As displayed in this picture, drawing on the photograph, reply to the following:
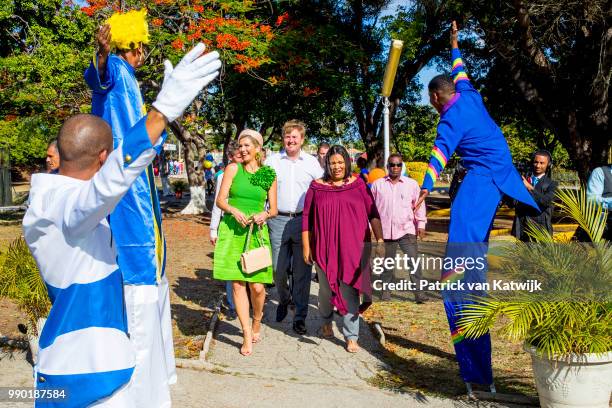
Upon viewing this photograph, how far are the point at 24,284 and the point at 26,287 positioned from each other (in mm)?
36

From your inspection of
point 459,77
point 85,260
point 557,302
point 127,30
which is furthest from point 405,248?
point 85,260

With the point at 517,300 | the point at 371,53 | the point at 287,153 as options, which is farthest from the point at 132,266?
the point at 371,53

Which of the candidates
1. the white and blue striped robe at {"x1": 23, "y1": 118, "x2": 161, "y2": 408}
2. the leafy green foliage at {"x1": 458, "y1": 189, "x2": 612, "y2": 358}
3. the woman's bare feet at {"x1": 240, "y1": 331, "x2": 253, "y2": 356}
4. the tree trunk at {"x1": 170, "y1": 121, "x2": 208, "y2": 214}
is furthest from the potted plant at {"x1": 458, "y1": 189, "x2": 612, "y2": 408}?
the tree trunk at {"x1": 170, "y1": 121, "x2": 208, "y2": 214}

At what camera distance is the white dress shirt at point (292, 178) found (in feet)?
22.7

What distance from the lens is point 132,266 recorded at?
3197 millimetres

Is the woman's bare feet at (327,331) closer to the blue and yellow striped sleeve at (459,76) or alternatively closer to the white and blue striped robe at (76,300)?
the blue and yellow striped sleeve at (459,76)

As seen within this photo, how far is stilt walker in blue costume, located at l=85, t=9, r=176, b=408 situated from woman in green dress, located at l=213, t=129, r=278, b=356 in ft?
9.06

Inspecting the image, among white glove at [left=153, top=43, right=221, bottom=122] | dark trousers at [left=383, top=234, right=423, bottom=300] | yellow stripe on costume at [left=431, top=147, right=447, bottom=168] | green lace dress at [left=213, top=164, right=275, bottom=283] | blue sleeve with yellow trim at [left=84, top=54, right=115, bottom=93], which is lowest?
dark trousers at [left=383, top=234, right=423, bottom=300]

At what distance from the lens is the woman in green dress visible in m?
6.16

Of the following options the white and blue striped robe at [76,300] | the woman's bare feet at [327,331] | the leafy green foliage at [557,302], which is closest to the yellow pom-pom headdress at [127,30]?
the white and blue striped robe at [76,300]

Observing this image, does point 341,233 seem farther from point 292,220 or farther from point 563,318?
point 563,318

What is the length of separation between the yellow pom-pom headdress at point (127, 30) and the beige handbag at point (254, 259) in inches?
117

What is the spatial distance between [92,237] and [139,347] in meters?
0.94

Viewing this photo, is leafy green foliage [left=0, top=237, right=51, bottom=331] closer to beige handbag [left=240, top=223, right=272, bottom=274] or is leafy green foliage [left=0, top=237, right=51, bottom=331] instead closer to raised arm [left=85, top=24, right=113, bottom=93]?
beige handbag [left=240, top=223, right=272, bottom=274]
